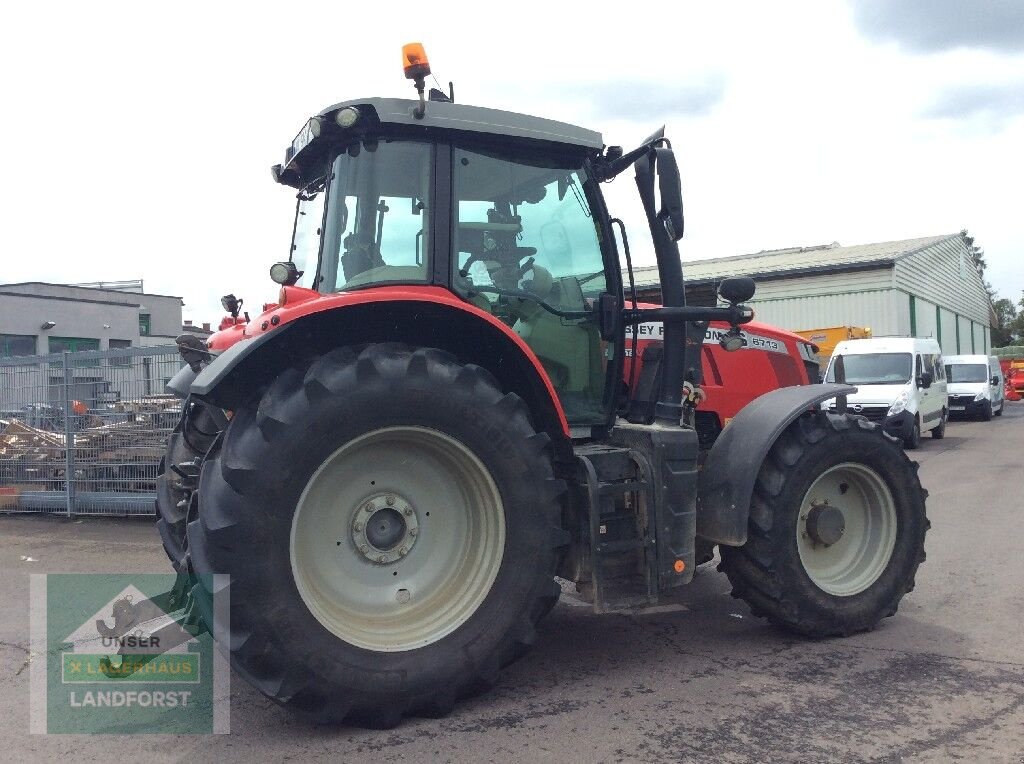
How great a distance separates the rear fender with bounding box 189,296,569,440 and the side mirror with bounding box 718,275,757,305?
3.60 ft

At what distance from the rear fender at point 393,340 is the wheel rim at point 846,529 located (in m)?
1.62

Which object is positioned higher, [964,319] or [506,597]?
[964,319]

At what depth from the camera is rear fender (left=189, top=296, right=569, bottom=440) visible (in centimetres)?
360

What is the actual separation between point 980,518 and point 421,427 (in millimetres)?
6962

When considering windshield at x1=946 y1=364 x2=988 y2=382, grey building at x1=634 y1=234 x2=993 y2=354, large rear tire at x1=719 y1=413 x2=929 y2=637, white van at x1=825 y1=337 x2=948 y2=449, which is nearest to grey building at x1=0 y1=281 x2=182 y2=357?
grey building at x1=634 y1=234 x2=993 y2=354

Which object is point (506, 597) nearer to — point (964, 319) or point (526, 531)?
point (526, 531)

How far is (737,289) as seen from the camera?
14.9 ft

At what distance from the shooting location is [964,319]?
38062mm

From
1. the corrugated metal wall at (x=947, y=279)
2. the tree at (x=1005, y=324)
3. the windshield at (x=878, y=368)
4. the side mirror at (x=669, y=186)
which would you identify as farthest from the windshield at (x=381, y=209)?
the tree at (x=1005, y=324)

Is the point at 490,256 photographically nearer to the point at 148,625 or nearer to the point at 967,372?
the point at 148,625

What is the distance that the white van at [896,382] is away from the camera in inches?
619

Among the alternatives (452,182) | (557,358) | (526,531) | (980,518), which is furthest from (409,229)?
(980,518)

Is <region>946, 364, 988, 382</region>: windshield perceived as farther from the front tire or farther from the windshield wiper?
the front tire
